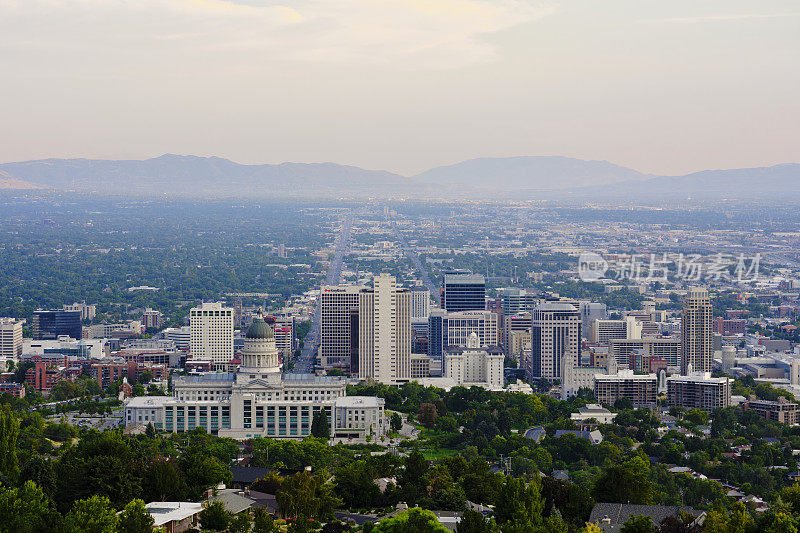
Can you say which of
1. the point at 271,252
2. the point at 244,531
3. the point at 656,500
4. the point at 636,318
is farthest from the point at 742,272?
the point at 244,531

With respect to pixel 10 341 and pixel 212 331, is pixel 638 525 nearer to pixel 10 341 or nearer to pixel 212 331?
pixel 212 331

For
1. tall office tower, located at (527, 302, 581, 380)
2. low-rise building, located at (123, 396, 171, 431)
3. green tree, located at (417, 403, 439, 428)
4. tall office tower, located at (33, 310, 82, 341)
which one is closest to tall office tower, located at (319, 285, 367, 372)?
tall office tower, located at (527, 302, 581, 380)

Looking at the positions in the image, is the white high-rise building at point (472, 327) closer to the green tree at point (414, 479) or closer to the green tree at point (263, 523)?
the green tree at point (414, 479)

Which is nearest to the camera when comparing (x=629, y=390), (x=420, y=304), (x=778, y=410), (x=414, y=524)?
(x=414, y=524)

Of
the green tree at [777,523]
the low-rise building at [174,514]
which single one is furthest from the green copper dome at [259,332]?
the green tree at [777,523]

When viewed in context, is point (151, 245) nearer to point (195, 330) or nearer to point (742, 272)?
point (742, 272)

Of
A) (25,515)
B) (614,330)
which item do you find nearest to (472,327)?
(614,330)
